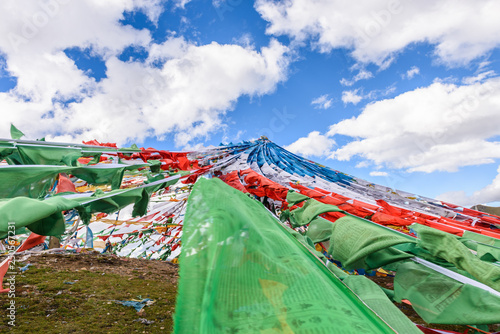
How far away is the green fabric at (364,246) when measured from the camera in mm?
1135

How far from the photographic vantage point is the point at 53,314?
205 centimetres

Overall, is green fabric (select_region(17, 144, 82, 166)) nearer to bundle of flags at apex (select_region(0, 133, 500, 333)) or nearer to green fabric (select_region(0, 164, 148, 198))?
bundle of flags at apex (select_region(0, 133, 500, 333))

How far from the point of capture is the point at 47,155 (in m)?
1.93

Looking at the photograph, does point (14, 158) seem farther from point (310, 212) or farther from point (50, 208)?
point (310, 212)

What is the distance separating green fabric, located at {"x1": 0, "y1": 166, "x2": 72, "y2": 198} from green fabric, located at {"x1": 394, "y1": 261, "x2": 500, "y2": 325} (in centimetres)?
220

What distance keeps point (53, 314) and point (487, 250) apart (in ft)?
10.8

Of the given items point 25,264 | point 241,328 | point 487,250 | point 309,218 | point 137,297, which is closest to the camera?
point 241,328

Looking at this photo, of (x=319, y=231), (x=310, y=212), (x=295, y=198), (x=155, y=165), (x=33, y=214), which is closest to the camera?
(x=33, y=214)

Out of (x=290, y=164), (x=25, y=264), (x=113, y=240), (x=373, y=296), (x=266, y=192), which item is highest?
(x=290, y=164)

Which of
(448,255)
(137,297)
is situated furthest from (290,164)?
(448,255)

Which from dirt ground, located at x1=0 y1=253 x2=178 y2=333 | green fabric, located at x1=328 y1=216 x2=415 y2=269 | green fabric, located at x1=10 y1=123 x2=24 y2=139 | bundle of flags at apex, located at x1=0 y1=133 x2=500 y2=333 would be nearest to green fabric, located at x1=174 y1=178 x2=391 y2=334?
bundle of flags at apex, located at x1=0 y1=133 x2=500 y2=333

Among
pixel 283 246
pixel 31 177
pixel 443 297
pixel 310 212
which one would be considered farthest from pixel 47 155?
pixel 443 297

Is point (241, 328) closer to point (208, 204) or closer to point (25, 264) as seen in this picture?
point (208, 204)

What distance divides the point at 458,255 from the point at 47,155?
2.83 m
